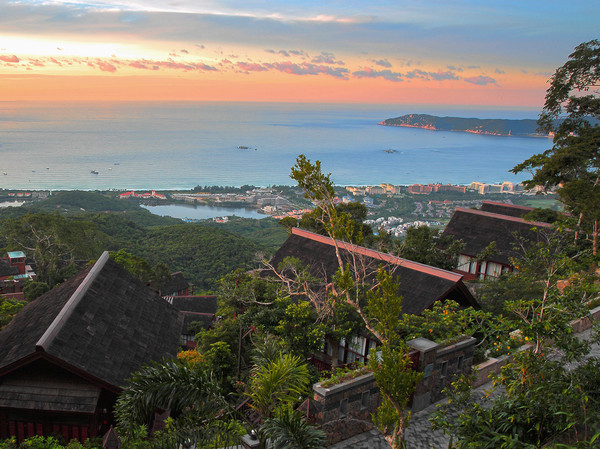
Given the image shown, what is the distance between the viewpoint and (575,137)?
65.6 ft

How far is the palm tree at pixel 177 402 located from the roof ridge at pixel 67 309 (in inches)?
126

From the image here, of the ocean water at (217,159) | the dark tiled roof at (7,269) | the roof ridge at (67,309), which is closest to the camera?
the roof ridge at (67,309)

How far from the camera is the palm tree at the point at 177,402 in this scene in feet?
19.3

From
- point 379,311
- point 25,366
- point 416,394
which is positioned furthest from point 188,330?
point 379,311

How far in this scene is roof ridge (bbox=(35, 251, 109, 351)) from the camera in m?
8.50

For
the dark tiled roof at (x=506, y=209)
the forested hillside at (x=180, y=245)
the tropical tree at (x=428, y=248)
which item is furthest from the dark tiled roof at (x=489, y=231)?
the forested hillside at (x=180, y=245)

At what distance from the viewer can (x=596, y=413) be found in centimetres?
528

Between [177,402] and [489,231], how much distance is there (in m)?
19.6

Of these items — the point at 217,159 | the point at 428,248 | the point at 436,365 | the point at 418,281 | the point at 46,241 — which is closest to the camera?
the point at 436,365

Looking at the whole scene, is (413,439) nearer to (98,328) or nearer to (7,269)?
(98,328)

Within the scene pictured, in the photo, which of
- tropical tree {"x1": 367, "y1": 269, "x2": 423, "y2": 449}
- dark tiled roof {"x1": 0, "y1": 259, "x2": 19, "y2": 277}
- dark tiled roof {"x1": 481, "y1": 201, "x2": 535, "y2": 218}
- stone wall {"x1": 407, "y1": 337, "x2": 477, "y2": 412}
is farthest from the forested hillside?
tropical tree {"x1": 367, "y1": 269, "x2": 423, "y2": 449}

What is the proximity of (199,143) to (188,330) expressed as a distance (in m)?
159

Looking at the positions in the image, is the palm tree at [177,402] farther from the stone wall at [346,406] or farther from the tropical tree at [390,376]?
the tropical tree at [390,376]

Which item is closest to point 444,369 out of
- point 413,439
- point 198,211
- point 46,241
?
point 413,439
